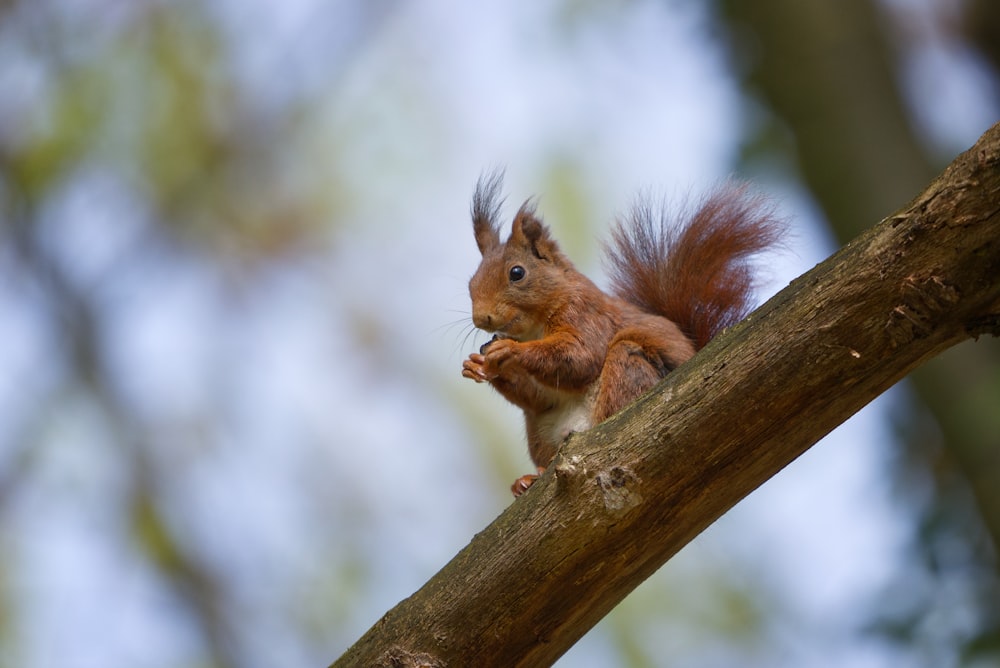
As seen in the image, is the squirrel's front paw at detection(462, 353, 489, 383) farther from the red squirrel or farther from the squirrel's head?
the squirrel's head

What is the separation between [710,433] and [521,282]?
43.7 inches

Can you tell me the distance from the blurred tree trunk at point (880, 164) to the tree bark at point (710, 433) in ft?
5.42

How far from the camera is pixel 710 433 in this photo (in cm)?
189

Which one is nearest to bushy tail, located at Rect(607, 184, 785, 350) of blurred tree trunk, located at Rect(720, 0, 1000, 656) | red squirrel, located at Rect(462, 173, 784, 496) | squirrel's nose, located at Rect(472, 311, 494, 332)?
red squirrel, located at Rect(462, 173, 784, 496)

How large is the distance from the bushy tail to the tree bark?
942mm

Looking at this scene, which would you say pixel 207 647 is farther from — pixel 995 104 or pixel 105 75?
pixel 995 104

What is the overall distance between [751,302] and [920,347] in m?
1.16

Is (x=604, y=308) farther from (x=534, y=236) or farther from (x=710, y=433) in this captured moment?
(x=710, y=433)

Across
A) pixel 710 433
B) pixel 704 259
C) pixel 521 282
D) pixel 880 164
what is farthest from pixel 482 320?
pixel 880 164

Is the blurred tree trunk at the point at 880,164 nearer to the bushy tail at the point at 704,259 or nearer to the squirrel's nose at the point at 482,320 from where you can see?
the bushy tail at the point at 704,259

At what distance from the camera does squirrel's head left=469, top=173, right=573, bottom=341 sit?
2889 millimetres

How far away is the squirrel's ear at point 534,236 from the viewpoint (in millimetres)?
3035

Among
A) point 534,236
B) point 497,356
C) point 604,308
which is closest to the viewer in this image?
point 497,356

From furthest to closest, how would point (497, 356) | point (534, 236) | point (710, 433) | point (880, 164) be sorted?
1. point (880, 164)
2. point (534, 236)
3. point (497, 356)
4. point (710, 433)
